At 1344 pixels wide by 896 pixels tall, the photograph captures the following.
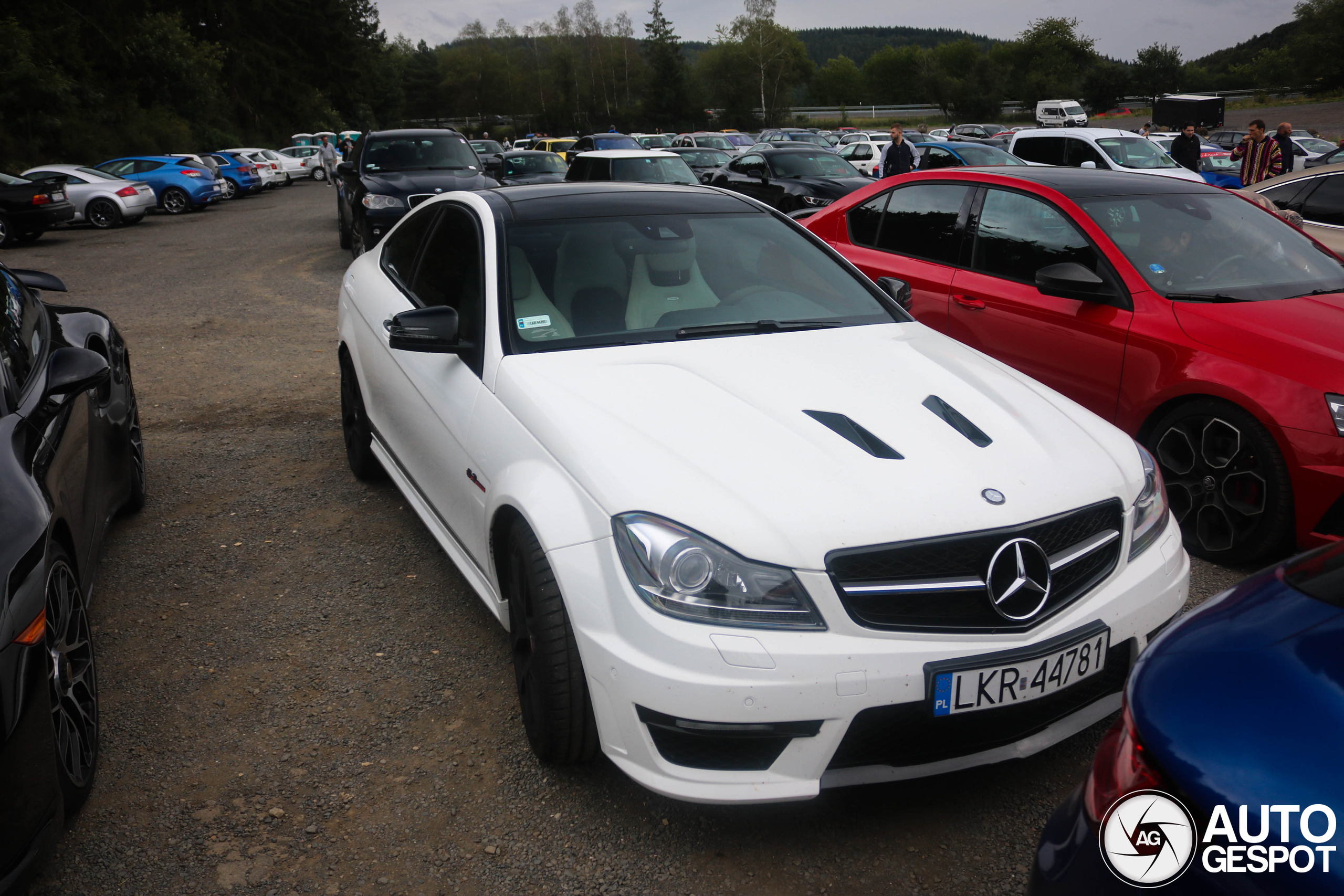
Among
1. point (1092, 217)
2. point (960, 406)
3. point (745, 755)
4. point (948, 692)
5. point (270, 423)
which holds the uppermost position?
point (1092, 217)

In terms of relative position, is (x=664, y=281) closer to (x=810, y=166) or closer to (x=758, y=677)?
(x=758, y=677)

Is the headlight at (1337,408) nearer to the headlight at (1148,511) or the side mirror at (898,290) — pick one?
the headlight at (1148,511)

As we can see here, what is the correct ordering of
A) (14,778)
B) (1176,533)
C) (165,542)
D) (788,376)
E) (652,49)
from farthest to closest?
(652,49) → (165,542) → (788,376) → (1176,533) → (14,778)

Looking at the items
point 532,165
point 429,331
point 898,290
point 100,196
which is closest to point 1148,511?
point 898,290

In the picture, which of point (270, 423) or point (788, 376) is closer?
point (788, 376)

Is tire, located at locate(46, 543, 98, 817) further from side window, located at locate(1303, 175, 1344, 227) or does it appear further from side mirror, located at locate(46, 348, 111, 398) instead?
side window, located at locate(1303, 175, 1344, 227)

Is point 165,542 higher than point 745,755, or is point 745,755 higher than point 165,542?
point 745,755

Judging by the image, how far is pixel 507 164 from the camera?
1819 centimetres

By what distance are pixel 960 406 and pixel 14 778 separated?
2.45m

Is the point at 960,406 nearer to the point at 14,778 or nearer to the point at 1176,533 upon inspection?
the point at 1176,533

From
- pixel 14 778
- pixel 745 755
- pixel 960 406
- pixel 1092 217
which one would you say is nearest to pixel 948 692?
pixel 745 755

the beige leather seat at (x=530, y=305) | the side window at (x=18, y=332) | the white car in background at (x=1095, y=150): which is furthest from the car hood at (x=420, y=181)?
the white car in background at (x=1095, y=150)

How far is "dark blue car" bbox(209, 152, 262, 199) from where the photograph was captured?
98.0 feet

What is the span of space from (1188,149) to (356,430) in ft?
52.0
